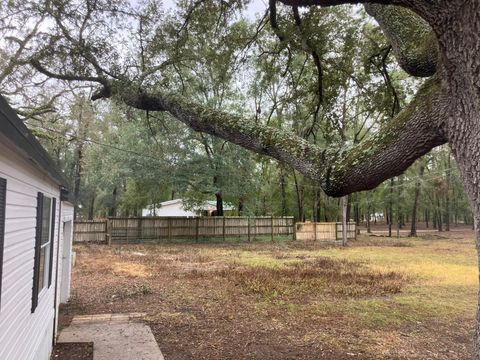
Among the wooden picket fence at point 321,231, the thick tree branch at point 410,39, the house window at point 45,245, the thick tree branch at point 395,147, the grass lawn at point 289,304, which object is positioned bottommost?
the grass lawn at point 289,304

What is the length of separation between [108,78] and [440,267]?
499 inches

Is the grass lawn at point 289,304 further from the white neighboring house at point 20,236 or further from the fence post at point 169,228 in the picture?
the fence post at point 169,228

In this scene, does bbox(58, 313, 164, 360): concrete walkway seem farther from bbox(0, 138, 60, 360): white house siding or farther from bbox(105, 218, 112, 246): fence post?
bbox(105, 218, 112, 246): fence post

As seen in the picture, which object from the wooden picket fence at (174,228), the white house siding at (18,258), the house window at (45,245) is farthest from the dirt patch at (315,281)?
the wooden picket fence at (174,228)

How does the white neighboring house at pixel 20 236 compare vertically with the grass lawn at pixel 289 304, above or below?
above

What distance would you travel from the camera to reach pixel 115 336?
6.13 metres

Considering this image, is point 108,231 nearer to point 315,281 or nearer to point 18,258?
point 315,281

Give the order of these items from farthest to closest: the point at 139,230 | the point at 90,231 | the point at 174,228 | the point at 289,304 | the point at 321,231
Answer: the point at 321,231 → the point at 174,228 → the point at 139,230 → the point at 90,231 → the point at 289,304

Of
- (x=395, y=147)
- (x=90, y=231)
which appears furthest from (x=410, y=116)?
(x=90, y=231)

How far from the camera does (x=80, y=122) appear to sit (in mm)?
19047

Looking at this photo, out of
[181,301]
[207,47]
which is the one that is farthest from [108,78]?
[181,301]

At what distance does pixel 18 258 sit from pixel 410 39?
3794 mm

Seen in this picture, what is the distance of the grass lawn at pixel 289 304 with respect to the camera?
5773 mm

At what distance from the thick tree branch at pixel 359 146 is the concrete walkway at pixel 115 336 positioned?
123 inches
